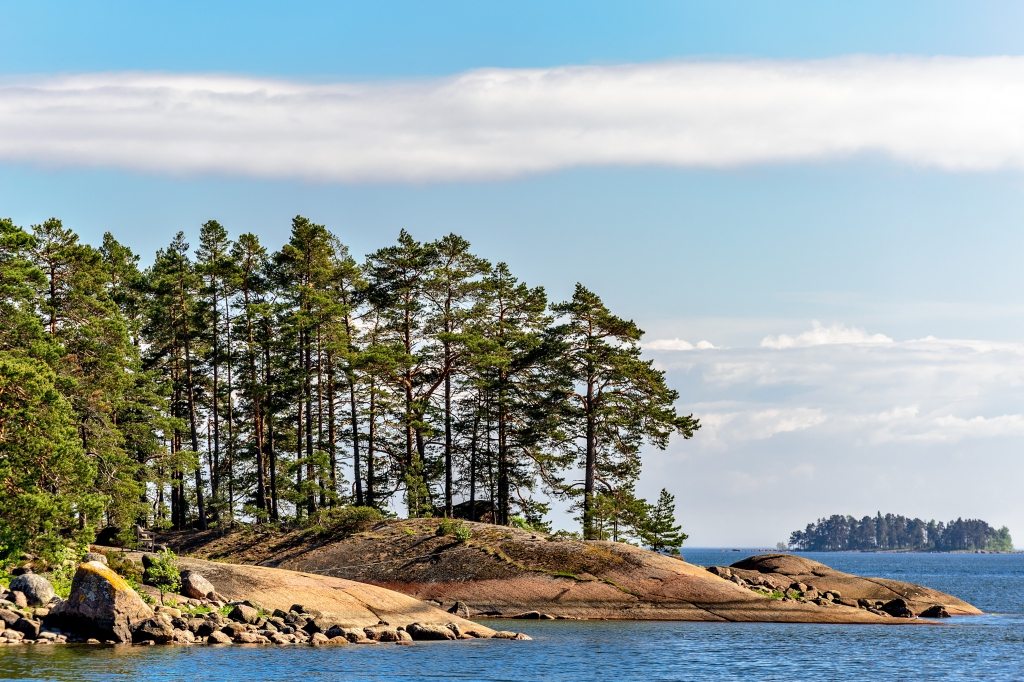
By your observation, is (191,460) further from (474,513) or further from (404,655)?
(404,655)

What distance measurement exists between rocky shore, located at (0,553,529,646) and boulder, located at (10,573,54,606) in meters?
0.04

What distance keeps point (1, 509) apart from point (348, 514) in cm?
2520

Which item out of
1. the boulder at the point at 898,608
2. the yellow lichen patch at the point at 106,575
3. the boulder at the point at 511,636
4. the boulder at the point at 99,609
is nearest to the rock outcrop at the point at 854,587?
the boulder at the point at 898,608

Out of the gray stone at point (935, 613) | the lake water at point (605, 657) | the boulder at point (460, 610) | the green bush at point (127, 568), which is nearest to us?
the lake water at point (605, 657)

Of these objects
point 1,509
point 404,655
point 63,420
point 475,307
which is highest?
point 475,307

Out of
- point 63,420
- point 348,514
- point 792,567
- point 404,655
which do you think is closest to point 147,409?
point 348,514

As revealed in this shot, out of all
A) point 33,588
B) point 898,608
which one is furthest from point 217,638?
point 898,608

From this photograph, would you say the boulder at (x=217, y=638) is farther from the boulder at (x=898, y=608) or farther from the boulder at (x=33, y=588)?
the boulder at (x=898, y=608)

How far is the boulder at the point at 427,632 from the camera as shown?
5341cm

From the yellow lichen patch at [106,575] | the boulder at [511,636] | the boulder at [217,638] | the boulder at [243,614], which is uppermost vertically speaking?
the yellow lichen patch at [106,575]

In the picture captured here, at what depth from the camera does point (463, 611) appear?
199 ft

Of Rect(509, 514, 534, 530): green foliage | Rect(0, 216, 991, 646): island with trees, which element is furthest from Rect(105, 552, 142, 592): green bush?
Rect(509, 514, 534, 530): green foliage

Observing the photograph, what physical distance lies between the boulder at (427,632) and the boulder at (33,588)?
48.9 ft

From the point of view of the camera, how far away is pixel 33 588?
4884 cm
